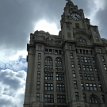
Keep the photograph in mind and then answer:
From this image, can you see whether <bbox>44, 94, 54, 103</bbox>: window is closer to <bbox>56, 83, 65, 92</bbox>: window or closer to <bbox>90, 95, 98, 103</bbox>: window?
<bbox>56, 83, 65, 92</bbox>: window

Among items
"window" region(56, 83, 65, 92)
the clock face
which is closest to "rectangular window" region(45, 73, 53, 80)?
"window" region(56, 83, 65, 92)

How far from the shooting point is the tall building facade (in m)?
67.6

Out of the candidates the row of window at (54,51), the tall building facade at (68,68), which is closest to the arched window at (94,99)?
the tall building facade at (68,68)

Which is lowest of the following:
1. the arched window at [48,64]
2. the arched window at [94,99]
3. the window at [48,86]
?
the arched window at [94,99]

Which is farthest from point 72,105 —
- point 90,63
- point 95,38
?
point 95,38

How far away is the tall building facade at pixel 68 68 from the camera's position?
6762cm

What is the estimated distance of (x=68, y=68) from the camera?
7519 centimetres

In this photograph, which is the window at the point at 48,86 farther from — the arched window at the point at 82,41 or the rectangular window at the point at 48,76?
the arched window at the point at 82,41

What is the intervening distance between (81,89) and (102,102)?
9836 mm

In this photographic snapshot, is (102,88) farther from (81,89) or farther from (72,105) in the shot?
(72,105)

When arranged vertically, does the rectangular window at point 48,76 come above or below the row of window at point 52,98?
above

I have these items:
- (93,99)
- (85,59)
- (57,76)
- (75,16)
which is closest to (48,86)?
(57,76)

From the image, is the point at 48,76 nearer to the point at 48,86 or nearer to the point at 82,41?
the point at 48,86

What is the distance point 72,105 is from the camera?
63094 millimetres
